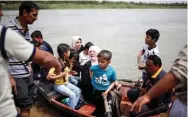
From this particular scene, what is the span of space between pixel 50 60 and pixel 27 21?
65.0 inches

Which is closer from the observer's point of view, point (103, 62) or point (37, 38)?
point (103, 62)

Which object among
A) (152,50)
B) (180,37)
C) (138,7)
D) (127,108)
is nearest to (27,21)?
(127,108)

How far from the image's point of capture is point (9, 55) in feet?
5.86

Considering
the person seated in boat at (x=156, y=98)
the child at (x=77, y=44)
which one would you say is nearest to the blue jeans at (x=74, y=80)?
the child at (x=77, y=44)

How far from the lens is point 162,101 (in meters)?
3.85

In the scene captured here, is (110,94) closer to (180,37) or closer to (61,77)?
(61,77)

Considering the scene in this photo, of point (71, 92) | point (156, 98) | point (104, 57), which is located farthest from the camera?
point (71, 92)

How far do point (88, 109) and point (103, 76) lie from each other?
0.65 meters

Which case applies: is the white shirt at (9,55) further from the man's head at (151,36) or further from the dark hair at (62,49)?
the man's head at (151,36)

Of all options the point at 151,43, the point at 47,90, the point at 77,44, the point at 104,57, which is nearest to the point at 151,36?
the point at 151,43

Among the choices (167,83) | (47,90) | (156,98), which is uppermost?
(167,83)

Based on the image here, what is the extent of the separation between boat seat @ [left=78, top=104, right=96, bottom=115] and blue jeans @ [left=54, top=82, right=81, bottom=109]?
6.0 inches

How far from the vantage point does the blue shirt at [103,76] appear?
445 centimetres

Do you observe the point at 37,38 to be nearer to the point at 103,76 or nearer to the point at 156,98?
the point at 103,76
